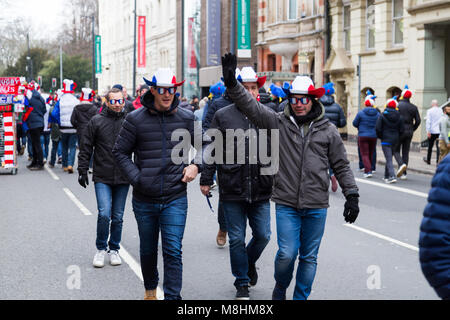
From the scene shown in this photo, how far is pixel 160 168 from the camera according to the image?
215 inches

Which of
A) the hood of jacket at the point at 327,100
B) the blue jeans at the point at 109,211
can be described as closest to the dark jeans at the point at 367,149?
the hood of jacket at the point at 327,100

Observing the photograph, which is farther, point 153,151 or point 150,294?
point 150,294

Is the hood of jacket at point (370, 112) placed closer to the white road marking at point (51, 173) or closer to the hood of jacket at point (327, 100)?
the hood of jacket at point (327, 100)

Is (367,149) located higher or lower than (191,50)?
lower

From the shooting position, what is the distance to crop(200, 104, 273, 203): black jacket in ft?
19.1

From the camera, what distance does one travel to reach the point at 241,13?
3616 cm

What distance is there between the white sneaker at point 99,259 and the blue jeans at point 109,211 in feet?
0.21

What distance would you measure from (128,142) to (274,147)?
3.86ft

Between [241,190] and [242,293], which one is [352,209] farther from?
[242,293]

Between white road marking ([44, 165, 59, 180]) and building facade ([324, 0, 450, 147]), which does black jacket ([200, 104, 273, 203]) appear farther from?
building facade ([324, 0, 450, 147])

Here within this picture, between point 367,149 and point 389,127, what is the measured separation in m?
0.80

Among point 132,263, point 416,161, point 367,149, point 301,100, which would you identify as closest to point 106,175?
point 132,263

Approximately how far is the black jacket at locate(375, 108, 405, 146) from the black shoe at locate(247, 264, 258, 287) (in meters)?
9.21

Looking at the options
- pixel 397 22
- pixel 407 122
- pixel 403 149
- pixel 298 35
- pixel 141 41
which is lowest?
pixel 403 149
